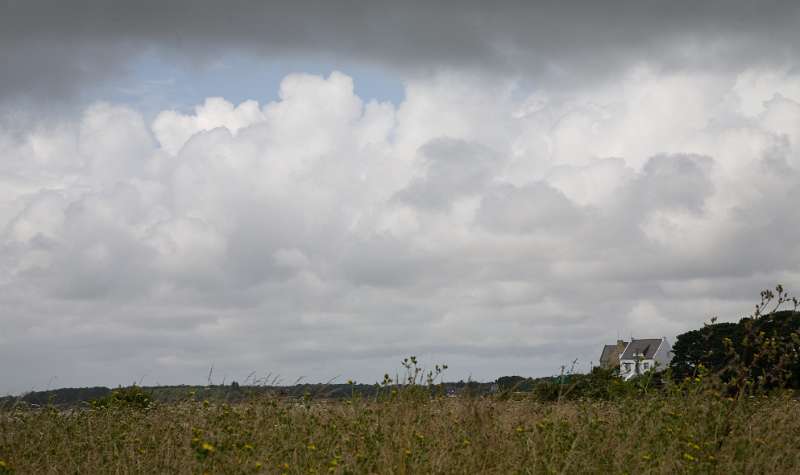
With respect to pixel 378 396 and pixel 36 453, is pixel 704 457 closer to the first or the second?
pixel 378 396

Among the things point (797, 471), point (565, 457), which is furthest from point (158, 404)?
point (797, 471)

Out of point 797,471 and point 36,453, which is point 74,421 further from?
point 797,471

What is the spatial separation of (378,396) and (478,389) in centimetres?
154

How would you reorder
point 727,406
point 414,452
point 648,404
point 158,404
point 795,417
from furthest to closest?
point 158,404 < point 795,417 < point 648,404 < point 727,406 < point 414,452

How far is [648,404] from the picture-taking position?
1033cm

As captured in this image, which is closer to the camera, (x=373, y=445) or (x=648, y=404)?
(x=373, y=445)

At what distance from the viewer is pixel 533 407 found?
11969mm

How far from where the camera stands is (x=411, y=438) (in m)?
8.60

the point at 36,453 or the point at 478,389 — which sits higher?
the point at 478,389

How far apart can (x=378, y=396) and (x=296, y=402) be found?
1.13 m

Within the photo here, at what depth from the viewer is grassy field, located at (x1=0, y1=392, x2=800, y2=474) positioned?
806cm

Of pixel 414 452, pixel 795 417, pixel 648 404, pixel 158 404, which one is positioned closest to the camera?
pixel 414 452

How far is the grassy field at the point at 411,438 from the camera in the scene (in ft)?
26.5

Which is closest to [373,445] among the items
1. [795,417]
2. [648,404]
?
[648,404]
